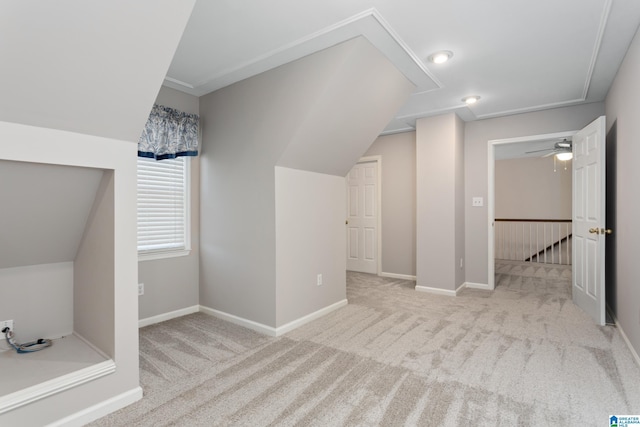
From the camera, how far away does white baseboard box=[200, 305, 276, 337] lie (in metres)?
2.97

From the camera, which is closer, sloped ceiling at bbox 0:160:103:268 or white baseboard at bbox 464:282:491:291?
sloped ceiling at bbox 0:160:103:268

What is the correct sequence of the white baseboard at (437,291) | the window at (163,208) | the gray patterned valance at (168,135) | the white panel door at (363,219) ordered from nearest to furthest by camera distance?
1. the gray patterned valance at (168,135)
2. the window at (163,208)
3. the white baseboard at (437,291)
4. the white panel door at (363,219)

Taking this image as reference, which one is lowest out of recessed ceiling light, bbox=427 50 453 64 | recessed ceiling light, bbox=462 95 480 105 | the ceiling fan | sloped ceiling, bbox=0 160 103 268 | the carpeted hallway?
the carpeted hallway

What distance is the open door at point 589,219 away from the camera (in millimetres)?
3178

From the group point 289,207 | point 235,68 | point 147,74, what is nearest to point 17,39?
point 147,74

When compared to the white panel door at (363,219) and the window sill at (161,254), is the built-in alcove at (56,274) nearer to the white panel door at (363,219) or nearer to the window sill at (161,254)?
the window sill at (161,254)

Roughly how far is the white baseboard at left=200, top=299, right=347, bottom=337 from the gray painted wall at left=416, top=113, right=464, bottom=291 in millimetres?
1464

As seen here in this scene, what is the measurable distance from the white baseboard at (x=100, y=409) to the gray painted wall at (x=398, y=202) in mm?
4083

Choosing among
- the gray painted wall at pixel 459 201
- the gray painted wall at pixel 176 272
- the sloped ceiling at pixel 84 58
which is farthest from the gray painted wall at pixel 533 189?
the sloped ceiling at pixel 84 58

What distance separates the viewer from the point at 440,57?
2799 mm

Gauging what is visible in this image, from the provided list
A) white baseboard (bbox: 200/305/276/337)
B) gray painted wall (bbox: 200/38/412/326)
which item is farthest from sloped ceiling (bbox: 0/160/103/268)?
white baseboard (bbox: 200/305/276/337)

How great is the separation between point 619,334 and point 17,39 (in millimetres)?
4415

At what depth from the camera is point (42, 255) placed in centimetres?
208

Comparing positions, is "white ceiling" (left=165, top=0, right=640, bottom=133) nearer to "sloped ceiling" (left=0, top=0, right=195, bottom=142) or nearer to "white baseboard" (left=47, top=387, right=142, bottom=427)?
"sloped ceiling" (left=0, top=0, right=195, bottom=142)
